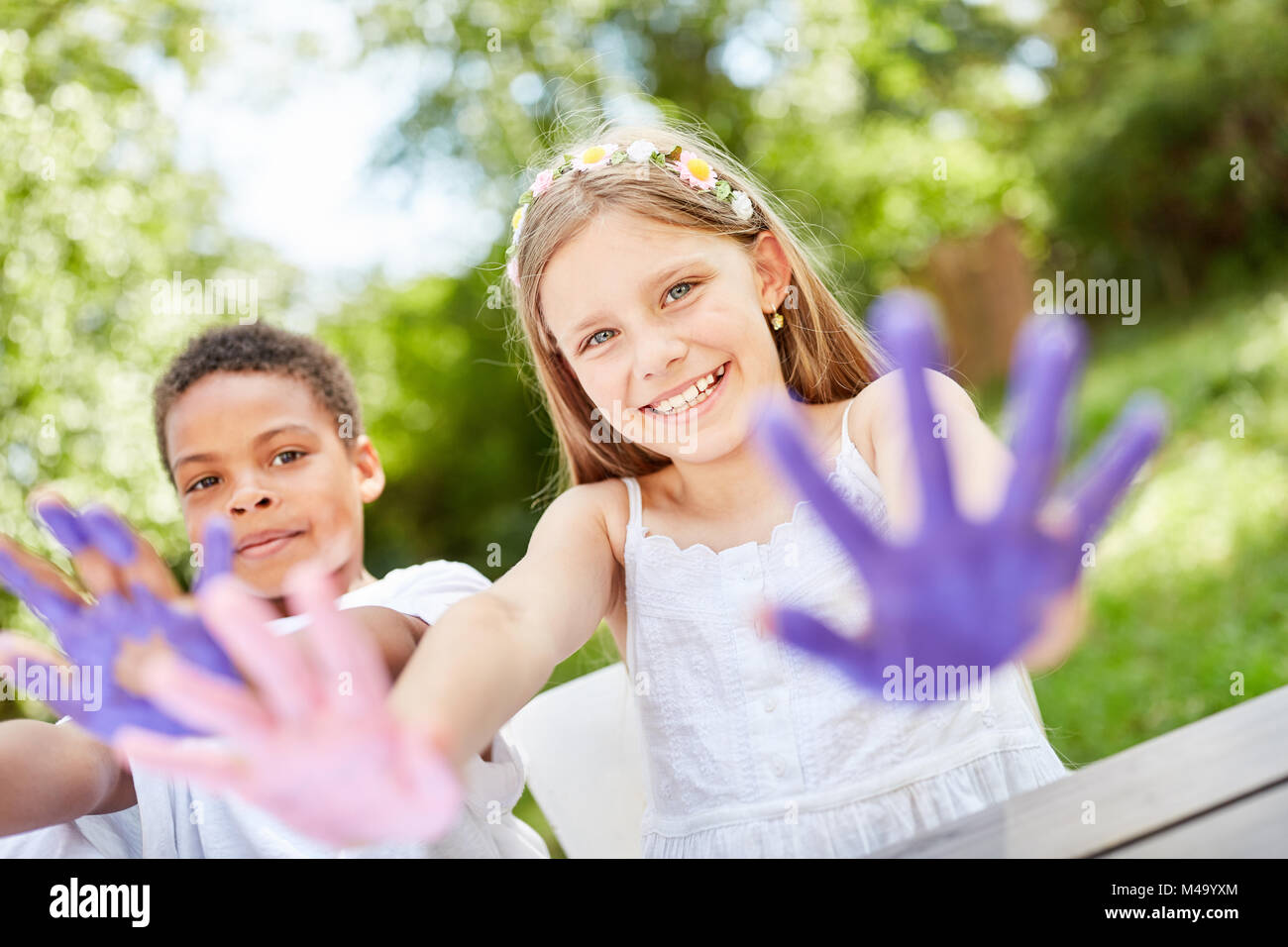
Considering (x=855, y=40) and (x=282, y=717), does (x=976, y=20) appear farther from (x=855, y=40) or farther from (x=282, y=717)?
(x=282, y=717)

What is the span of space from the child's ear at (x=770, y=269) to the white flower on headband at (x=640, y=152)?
7.9 inches

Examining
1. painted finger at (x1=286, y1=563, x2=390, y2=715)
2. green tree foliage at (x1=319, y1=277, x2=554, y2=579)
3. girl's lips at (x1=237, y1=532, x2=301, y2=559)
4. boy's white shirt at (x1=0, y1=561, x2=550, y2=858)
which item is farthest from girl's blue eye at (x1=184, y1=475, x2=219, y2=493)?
green tree foliage at (x1=319, y1=277, x2=554, y2=579)

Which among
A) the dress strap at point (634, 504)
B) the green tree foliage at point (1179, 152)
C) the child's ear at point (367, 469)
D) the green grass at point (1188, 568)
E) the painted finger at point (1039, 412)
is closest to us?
the painted finger at point (1039, 412)

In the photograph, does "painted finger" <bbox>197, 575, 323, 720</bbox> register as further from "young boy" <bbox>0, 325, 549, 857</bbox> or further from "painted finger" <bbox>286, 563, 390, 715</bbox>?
"young boy" <bbox>0, 325, 549, 857</bbox>

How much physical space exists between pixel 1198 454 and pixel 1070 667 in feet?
5.49

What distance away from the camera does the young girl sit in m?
1.43

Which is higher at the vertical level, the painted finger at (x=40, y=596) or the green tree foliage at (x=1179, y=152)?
the green tree foliage at (x=1179, y=152)

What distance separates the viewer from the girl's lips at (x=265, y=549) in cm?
164

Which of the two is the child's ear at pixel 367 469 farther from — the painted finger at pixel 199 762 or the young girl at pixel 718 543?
the painted finger at pixel 199 762

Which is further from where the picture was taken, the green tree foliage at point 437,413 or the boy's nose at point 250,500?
the green tree foliage at point 437,413

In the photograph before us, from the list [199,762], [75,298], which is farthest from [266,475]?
[75,298]

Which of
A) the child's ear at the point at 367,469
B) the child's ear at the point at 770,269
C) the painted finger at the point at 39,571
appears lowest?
the painted finger at the point at 39,571

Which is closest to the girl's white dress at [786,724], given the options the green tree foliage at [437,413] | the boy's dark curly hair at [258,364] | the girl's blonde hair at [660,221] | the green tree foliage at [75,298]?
the girl's blonde hair at [660,221]

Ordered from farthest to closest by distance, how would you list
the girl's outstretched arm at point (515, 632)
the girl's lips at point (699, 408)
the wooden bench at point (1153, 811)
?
the girl's lips at point (699, 408) → the girl's outstretched arm at point (515, 632) → the wooden bench at point (1153, 811)
